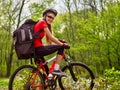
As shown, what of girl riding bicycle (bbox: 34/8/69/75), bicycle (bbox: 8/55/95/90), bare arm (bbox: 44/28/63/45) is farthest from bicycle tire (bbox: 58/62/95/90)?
bare arm (bbox: 44/28/63/45)

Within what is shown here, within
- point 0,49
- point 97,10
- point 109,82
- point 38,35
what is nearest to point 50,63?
point 38,35

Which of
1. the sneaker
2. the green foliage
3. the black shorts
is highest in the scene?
the black shorts

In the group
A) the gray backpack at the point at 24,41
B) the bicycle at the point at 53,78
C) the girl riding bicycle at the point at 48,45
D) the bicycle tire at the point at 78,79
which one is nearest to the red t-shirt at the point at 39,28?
the girl riding bicycle at the point at 48,45

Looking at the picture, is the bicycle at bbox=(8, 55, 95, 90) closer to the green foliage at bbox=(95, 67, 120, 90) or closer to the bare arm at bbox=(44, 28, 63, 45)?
the green foliage at bbox=(95, 67, 120, 90)

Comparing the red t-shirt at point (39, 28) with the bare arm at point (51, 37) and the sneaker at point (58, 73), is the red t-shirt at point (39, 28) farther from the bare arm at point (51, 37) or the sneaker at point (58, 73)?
the sneaker at point (58, 73)

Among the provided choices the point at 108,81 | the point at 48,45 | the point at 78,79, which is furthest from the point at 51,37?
the point at 108,81

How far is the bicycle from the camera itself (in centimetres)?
697

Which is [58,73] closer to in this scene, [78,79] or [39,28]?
[78,79]

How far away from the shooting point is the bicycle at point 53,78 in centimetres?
697

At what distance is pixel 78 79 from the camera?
24.4ft

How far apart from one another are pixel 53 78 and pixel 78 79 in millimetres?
707

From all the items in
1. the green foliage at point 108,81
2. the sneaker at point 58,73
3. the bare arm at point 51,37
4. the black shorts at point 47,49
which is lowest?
the green foliage at point 108,81

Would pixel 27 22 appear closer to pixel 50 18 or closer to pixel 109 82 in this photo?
pixel 50 18

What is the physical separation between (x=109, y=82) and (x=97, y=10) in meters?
32.2
